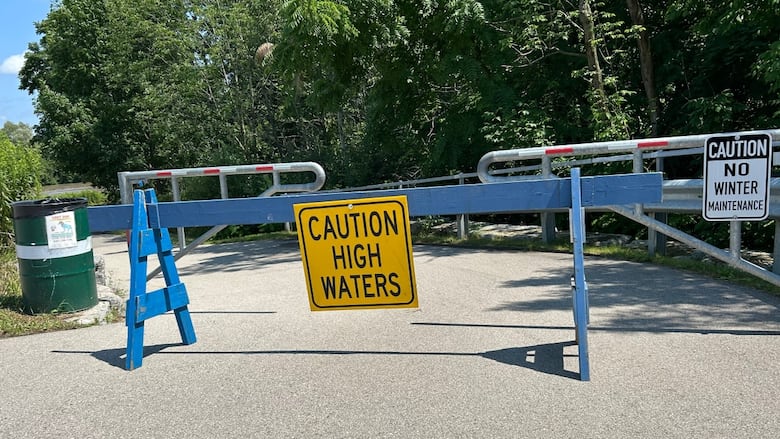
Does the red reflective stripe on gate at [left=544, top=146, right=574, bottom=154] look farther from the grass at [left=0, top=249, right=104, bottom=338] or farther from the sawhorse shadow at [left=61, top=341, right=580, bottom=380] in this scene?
the grass at [left=0, top=249, right=104, bottom=338]

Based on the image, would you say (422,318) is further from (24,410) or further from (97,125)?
(97,125)

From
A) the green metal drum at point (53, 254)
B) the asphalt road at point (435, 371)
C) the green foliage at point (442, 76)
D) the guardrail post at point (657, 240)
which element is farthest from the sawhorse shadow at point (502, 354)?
the green foliage at point (442, 76)

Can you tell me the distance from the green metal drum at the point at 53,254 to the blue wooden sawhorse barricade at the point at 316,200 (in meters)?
0.99

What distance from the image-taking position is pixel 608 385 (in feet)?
13.3

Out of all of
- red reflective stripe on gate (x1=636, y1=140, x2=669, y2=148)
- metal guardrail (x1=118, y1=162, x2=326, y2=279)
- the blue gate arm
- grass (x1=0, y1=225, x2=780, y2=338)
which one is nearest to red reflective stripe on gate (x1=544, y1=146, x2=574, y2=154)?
red reflective stripe on gate (x1=636, y1=140, x2=669, y2=148)

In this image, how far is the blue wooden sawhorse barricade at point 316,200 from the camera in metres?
4.39

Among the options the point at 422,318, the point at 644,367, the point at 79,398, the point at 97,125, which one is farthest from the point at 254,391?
the point at 97,125

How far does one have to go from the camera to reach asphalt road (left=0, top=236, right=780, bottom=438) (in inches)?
144

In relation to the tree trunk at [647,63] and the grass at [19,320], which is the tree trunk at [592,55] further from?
the grass at [19,320]

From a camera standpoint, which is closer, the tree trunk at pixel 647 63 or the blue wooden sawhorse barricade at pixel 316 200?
the blue wooden sawhorse barricade at pixel 316 200

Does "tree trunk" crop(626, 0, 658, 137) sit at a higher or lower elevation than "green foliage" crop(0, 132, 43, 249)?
higher

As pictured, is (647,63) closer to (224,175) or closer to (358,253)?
(224,175)

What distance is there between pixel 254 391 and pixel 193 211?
173cm

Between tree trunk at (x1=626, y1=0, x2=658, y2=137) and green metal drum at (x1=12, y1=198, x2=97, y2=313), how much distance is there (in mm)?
10569
